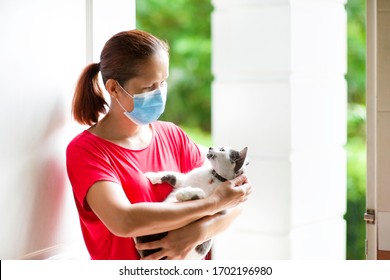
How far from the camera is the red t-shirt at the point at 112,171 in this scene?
127 centimetres

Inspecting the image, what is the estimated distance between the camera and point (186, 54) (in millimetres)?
3449

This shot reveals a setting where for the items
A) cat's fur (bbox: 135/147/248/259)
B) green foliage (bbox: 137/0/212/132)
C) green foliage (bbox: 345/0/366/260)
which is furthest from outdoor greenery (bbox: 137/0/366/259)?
cat's fur (bbox: 135/147/248/259)

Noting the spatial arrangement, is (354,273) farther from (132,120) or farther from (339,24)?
(339,24)

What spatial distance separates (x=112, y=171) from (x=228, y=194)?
10.5 inches

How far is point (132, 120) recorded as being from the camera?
1357mm

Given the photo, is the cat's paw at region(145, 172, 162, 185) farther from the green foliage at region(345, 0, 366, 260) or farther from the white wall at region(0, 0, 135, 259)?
the green foliage at region(345, 0, 366, 260)

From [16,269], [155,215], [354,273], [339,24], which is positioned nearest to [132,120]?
[155,215]

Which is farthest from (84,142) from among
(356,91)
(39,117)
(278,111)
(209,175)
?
(356,91)

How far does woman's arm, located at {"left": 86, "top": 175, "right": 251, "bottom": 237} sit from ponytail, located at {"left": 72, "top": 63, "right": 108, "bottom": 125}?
25 centimetres

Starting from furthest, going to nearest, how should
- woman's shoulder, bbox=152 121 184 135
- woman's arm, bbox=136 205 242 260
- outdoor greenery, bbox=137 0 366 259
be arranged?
outdoor greenery, bbox=137 0 366 259 < woman's shoulder, bbox=152 121 184 135 < woman's arm, bbox=136 205 242 260

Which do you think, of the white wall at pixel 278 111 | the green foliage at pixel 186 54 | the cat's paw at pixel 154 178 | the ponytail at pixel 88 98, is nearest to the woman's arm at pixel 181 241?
the cat's paw at pixel 154 178

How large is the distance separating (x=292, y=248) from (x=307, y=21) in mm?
719

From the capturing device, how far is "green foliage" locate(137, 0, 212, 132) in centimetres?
343

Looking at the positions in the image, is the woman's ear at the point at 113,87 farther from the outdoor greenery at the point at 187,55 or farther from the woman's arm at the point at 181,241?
the outdoor greenery at the point at 187,55
